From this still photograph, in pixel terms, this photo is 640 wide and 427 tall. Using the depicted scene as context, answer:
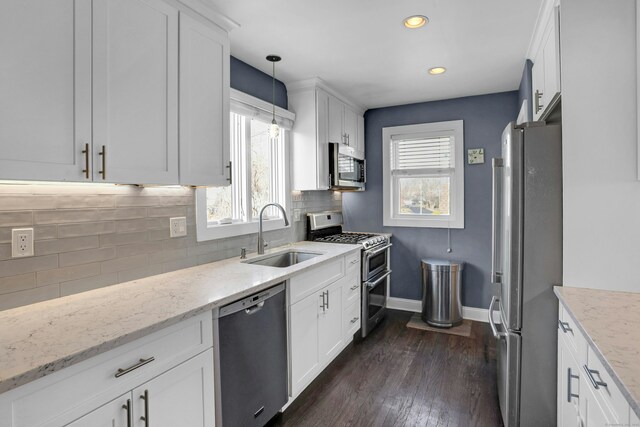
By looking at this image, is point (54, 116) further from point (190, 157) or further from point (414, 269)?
point (414, 269)

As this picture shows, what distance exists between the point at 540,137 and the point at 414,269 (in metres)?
2.61

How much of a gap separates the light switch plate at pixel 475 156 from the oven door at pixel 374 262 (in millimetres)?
1291

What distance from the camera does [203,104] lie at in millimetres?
1954

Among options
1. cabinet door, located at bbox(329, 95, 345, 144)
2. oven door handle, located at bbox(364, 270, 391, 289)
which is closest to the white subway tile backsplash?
oven door handle, located at bbox(364, 270, 391, 289)

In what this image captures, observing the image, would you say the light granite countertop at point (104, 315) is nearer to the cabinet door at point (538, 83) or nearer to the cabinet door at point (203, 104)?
the cabinet door at point (203, 104)

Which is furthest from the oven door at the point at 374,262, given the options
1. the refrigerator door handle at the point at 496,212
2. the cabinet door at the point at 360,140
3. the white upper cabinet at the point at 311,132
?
the refrigerator door handle at the point at 496,212

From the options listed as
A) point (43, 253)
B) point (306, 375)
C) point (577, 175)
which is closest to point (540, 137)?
point (577, 175)

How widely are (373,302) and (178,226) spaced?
2116mm

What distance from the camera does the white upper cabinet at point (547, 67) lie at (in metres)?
1.79

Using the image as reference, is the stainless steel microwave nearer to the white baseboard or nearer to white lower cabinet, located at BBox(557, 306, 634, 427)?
the white baseboard

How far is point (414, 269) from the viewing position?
13.7 feet

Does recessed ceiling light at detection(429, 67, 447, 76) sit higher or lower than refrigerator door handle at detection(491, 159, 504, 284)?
higher

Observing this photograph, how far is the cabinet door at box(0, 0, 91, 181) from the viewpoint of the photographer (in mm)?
1163

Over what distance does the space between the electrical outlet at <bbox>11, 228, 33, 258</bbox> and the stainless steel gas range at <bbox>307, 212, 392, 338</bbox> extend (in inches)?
95.4
